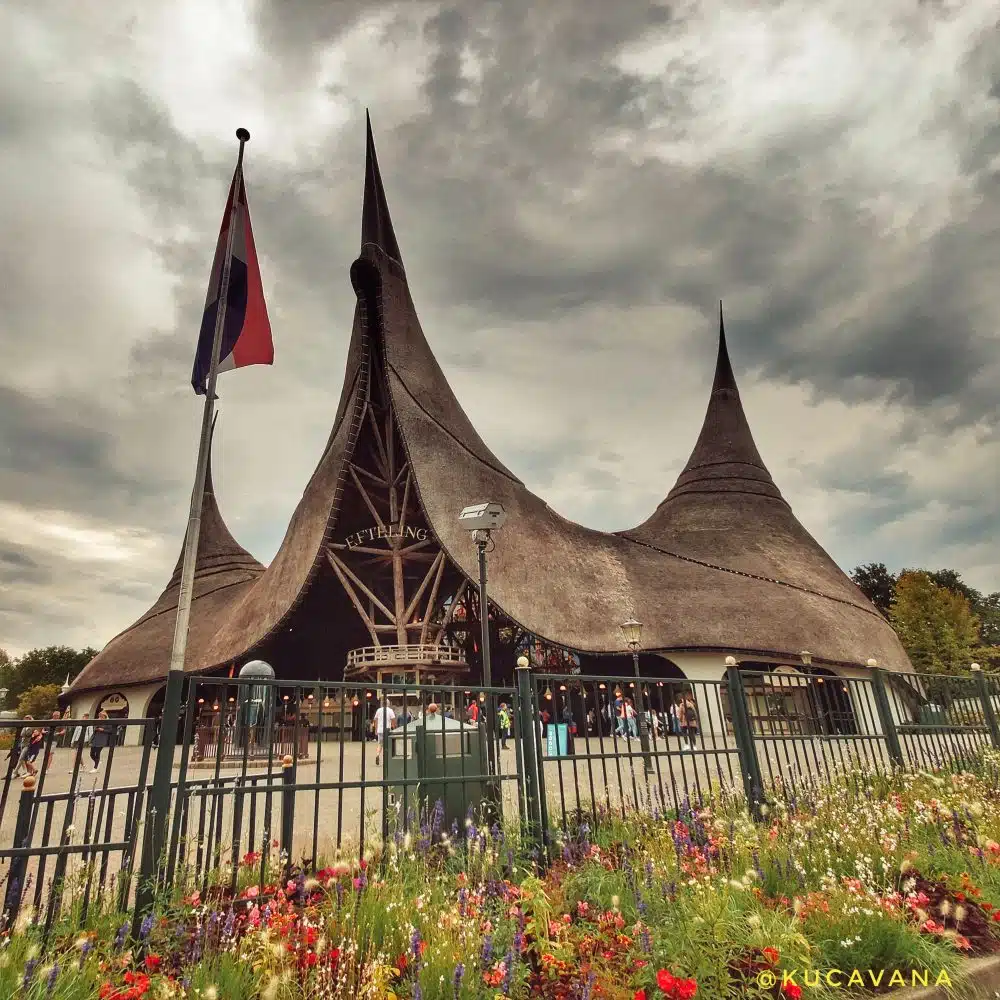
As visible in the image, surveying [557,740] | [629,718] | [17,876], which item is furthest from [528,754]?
[629,718]

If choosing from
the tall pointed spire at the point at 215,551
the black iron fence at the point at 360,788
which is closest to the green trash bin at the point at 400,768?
the black iron fence at the point at 360,788

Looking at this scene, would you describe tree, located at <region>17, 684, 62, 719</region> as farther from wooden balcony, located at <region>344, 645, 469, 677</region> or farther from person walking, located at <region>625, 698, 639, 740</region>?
person walking, located at <region>625, 698, 639, 740</region>

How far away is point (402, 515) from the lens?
83.1ft

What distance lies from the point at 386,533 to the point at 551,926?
73.4 feet

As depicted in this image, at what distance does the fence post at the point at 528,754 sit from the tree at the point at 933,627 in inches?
1764

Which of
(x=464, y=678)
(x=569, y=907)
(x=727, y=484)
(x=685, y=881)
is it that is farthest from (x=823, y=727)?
(x=727, y=484)

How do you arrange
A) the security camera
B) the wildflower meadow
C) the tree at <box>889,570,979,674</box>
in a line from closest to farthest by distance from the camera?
the wildflower meadow
the security camera
the tree at <box>889,570,979,674</box>

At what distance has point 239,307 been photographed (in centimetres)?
883

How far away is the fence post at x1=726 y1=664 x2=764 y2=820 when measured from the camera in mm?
6212

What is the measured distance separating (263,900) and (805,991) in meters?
3.04

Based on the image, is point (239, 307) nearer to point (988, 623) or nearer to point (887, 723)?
point (887, 723)

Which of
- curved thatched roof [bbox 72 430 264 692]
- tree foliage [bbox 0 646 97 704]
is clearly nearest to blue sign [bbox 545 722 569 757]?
curved thatched roof [bbox 72 430 264 692]

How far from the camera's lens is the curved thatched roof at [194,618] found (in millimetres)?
30031

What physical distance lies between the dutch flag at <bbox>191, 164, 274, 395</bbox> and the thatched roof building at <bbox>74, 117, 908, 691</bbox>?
1478 centimetres
